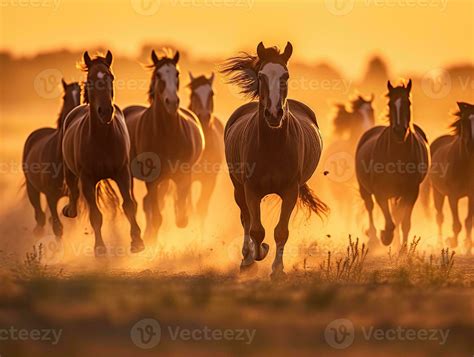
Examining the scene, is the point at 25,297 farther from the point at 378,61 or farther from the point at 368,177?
the point at 378,61

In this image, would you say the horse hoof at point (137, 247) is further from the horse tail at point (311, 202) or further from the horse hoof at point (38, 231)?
the horse hoof at point (38, 231)

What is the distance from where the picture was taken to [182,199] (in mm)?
18969

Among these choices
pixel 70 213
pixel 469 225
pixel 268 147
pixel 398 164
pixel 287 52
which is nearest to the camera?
pixel 287 52

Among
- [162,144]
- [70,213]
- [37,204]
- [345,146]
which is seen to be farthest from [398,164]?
[37,204]

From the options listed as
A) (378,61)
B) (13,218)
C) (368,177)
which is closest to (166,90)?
(368,177)

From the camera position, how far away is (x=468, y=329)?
34.6 feet

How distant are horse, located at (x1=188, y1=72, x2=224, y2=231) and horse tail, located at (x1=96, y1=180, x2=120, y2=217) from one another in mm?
4799

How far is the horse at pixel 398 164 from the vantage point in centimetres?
1741

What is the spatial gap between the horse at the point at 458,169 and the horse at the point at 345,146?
386 cm

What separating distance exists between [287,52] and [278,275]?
9.58 feet

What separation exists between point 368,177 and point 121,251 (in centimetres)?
499

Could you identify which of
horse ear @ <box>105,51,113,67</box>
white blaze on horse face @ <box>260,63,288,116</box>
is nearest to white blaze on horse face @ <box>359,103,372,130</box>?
horse ear @ <box>105,51,113,67</box>

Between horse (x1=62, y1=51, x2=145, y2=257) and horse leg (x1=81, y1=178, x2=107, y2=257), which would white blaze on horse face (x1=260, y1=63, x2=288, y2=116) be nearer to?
horse (x1=62, y1=51, x2=145, y2=257)

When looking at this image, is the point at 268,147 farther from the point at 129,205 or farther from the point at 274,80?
the point at 129,205
